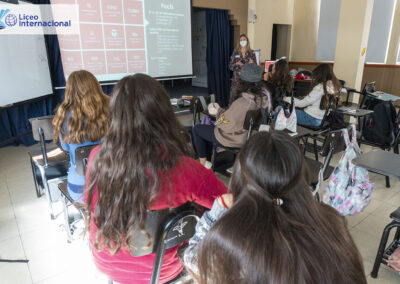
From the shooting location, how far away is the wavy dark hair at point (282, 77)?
3713 mm

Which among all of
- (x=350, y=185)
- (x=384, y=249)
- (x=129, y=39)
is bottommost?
(x=384, y=249)

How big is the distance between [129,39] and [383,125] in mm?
3246

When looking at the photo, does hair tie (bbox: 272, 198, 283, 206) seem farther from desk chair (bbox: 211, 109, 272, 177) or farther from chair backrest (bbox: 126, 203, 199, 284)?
desk chair (bbox: 211, 109, 272, 177)

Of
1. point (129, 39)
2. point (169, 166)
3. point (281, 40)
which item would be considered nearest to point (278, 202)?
point (169, 166)

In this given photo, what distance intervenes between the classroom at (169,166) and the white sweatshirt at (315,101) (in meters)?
0.02

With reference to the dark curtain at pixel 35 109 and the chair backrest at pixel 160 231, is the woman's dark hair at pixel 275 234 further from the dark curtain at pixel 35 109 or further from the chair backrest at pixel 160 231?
the dark curtain at pixel 35 109

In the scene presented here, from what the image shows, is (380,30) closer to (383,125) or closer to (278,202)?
(383,125)

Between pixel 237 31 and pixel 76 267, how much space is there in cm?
517

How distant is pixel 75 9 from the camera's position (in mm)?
3434

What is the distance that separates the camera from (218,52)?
5602 mm

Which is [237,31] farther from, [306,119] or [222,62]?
[306,119]

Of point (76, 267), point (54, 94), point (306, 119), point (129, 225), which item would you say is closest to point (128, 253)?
point (129, 225)

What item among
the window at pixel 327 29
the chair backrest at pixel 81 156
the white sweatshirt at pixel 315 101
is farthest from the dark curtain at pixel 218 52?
the chair backrest at pixel 81 156

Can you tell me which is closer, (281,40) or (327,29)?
(327,29)
